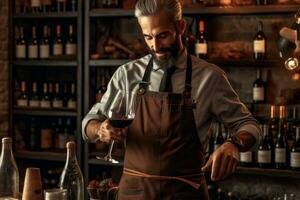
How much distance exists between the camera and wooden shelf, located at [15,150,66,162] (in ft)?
16.0

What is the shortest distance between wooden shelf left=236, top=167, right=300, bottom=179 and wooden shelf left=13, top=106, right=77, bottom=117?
1.44m

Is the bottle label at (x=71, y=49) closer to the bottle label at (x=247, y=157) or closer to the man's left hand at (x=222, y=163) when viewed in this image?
the bottle label at (x=247, y=157)

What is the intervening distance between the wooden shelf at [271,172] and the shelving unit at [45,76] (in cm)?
133

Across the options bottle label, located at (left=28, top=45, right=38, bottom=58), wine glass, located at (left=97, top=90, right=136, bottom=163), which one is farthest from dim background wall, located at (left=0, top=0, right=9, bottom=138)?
wine glass, located at (left=97, top=90, right=136, bottom=163)

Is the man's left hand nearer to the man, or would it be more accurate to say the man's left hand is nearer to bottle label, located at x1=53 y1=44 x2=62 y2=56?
the man

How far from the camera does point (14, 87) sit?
203 inches

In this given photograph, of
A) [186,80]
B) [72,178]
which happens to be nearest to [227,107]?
[186,80]

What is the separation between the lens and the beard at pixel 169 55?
2.36 m

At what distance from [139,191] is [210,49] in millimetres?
2440

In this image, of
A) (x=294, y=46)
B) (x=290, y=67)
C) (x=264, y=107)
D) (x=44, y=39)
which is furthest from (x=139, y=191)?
(x=44, y=39)

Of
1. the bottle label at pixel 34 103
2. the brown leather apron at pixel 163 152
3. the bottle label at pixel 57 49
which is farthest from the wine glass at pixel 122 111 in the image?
the bottle label at pixel 34 103

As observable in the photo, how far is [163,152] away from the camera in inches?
93.7

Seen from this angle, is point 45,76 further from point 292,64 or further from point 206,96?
point 206,96

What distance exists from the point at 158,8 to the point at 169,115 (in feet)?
1.40
